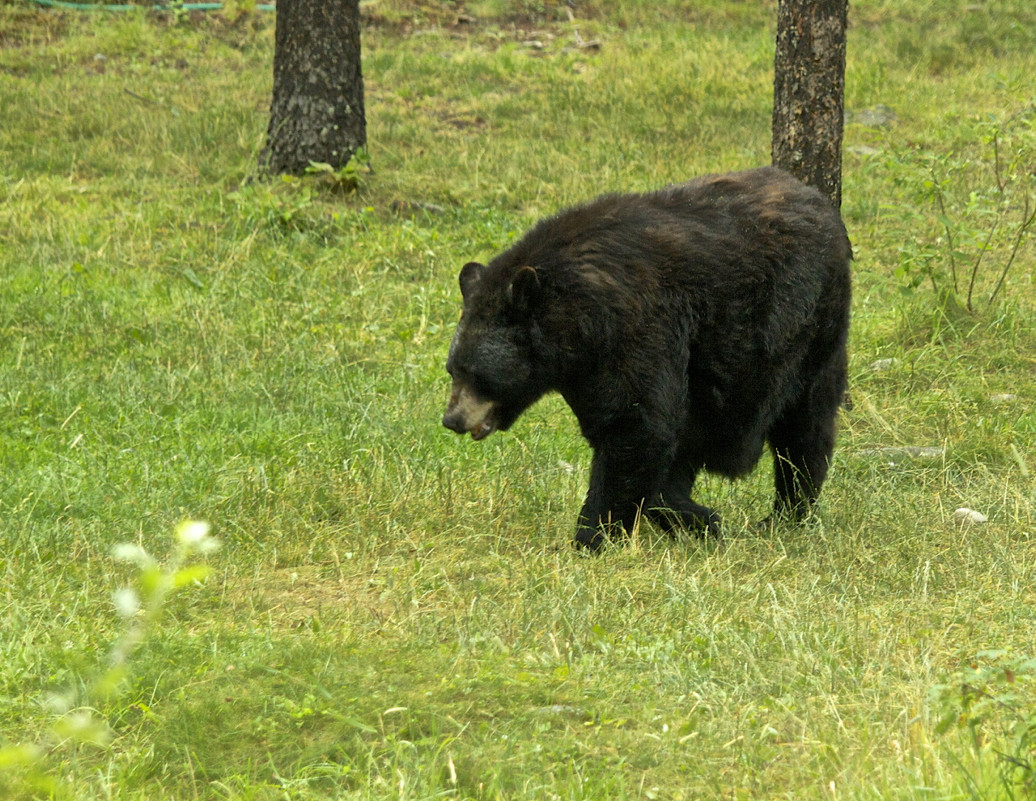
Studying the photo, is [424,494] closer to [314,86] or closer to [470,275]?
[470,275]

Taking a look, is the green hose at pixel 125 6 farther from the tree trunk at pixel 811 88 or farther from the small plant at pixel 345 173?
the tree trunk at pixel 811 88

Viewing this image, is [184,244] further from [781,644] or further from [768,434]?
[781,644]

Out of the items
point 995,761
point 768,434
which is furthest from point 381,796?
point 768,434

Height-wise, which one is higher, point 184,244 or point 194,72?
point 194,72

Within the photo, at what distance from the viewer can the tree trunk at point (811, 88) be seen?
732 cm

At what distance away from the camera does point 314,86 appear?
10.7 m

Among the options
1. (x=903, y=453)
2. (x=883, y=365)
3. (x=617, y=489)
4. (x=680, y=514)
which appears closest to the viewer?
(x=617, y=489)

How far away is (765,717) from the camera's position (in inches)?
131

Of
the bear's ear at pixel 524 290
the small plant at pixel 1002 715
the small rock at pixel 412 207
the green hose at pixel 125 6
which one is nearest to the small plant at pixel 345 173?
the small rock at pixel 412 207

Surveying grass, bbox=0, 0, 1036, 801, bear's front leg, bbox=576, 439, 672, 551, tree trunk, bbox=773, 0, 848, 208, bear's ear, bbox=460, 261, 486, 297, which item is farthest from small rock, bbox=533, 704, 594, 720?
tree trunk, bbox=773, 0, 848, 208

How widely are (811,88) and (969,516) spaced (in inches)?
124

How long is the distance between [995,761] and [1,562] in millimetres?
3719

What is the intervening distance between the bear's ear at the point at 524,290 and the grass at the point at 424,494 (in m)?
1.05

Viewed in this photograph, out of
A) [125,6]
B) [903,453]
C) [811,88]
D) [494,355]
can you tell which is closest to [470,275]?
[494,355]
